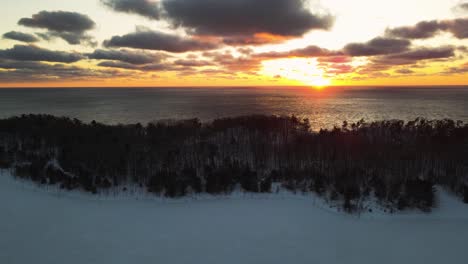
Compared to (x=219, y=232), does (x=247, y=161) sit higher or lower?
higher

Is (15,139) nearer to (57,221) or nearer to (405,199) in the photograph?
(57,221)

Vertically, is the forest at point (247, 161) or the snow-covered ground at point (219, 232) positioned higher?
the forest at point (247, 161)

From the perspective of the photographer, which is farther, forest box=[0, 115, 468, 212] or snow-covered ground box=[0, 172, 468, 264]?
forest box=[0, 115, 468, 212]

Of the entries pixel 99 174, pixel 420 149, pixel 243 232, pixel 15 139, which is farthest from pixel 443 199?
pixel 15 139

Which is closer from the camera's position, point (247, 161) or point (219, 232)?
point (219, 232)

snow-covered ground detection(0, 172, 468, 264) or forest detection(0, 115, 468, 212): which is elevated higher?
forest detection(0, 115, 468, 212)
